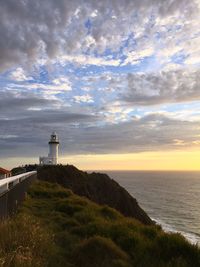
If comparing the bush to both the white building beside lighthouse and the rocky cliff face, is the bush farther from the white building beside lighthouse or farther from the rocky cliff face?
the white building beside lighthouse

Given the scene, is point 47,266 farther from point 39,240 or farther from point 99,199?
point 99,199

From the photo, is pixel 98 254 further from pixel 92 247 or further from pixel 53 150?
pixel 53 150

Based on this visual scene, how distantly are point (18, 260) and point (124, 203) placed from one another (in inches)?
1497

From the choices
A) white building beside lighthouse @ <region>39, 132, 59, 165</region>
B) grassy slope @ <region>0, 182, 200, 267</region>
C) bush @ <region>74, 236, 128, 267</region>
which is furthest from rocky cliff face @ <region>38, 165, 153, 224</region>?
bush @ <region>74, 236, 128, 267</region>

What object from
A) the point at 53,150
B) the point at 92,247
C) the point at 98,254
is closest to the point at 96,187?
the point at 53,150

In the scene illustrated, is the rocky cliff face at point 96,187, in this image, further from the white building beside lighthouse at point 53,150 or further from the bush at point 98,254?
the bush at point 98,254

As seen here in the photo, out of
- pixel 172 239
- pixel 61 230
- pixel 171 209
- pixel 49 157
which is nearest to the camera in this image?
pixel 172 239

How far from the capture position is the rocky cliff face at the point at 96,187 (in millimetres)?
41312

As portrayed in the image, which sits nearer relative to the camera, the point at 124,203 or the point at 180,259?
the point at 180,259

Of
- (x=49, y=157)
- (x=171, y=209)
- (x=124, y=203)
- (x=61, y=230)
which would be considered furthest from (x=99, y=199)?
(x=171, y=209)

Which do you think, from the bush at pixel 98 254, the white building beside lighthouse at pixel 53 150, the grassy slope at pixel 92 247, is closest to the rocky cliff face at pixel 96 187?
the white building beside lighthouse at pixel 53 150

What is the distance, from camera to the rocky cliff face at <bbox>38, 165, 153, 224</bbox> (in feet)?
136

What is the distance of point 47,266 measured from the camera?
6.71 m

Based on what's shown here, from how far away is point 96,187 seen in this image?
43.4m
